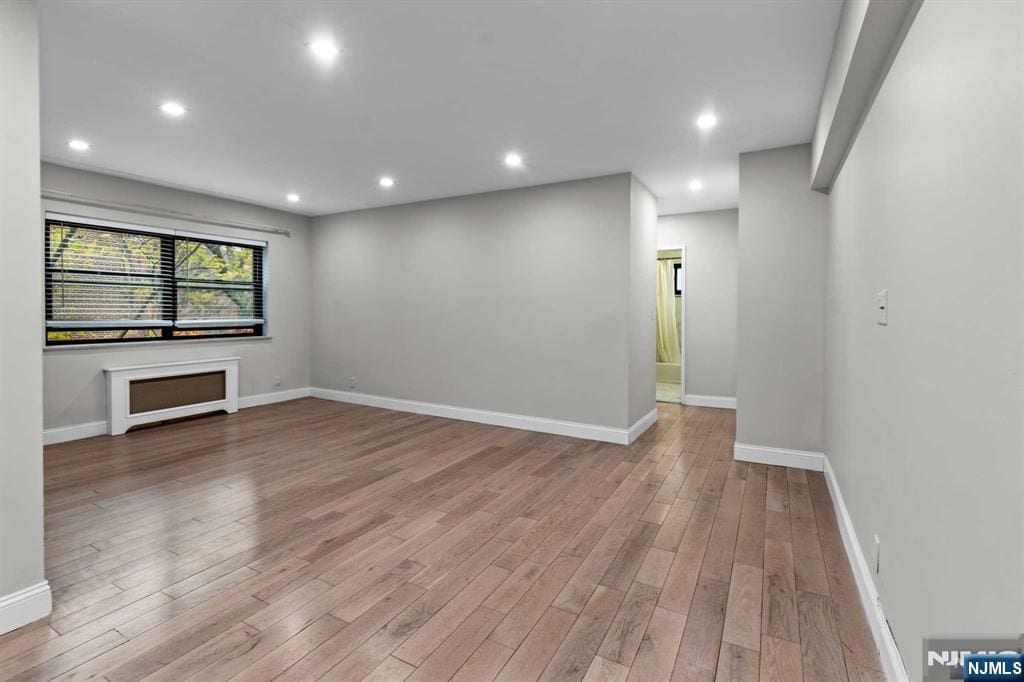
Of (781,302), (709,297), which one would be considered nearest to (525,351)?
(781,302)

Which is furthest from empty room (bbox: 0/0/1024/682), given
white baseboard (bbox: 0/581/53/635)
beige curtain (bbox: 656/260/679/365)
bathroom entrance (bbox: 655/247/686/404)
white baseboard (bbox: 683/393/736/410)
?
beige curtain (bbox: 656/260/679/365)

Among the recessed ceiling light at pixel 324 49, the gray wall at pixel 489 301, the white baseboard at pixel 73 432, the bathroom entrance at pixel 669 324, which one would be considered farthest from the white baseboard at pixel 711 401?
the white baseboard at pixel 73 432

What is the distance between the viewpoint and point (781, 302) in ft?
12.5

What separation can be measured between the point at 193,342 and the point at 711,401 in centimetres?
648

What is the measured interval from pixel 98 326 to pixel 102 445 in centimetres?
123

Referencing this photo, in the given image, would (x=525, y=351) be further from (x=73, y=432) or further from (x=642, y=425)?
(x=73, y=432)

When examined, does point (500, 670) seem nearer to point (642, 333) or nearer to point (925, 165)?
point (925, 165)

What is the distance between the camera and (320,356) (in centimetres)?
688

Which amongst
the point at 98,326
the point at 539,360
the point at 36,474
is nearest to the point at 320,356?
the point at 98,326

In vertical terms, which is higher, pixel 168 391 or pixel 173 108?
pixel 173 108

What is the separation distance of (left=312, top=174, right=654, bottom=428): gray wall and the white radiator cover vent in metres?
1.35

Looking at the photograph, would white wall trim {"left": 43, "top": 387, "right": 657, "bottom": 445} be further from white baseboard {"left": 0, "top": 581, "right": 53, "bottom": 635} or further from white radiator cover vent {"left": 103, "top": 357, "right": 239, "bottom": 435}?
white baseboard {"left": 0, "top": 581, "right": 53, "bottom": 635}

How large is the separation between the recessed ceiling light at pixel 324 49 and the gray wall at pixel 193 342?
3.77 meters

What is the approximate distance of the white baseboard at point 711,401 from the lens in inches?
246
